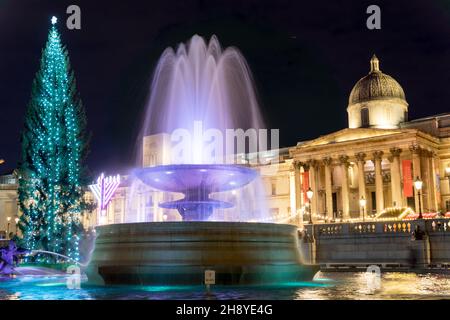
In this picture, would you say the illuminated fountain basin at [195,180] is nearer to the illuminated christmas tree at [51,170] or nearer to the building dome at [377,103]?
the illuminated christmas tree at [51,170]

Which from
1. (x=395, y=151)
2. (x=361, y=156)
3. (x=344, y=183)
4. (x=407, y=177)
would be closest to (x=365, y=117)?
(x=361, y=156)

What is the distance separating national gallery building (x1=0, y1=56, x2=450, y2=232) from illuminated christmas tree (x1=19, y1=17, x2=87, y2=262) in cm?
1828

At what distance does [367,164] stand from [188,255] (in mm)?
54758

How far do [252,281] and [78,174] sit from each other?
67.1 feet

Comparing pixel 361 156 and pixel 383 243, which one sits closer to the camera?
pixel 383 243

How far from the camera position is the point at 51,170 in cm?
3225

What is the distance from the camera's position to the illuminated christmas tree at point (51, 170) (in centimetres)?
3200

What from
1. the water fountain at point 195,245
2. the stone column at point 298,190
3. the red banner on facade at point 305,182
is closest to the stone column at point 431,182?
the red banner on facade at point 305,182

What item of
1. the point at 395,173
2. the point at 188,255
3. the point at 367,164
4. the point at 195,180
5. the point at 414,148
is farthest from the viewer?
the point at 367,164

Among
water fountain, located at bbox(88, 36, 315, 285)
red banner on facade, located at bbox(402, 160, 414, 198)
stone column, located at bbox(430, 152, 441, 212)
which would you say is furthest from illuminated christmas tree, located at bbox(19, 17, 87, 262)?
stone column, located at bbox(430, 152, 441, 212)

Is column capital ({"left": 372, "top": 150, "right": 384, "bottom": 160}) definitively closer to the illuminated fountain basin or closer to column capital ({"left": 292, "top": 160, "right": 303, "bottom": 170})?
column capital ({"left": 292, "top": 160, "right": 303, "bottom": 170})

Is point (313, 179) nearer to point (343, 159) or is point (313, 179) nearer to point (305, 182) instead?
point (305, 182)

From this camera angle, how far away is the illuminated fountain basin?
19.8 metres
